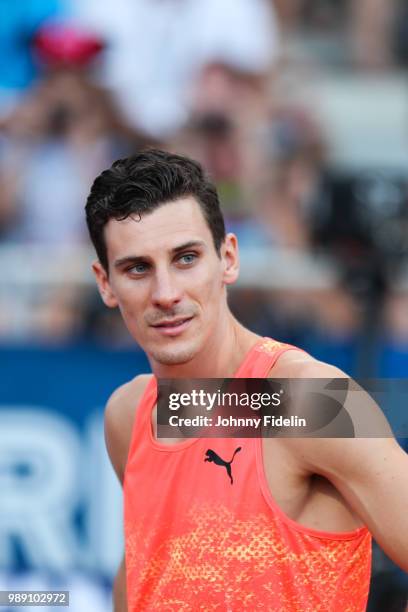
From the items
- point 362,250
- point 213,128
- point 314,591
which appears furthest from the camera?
point 213,128

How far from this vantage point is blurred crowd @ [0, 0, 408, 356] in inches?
242

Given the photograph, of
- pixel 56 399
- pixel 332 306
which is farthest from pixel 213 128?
pixel 56 399

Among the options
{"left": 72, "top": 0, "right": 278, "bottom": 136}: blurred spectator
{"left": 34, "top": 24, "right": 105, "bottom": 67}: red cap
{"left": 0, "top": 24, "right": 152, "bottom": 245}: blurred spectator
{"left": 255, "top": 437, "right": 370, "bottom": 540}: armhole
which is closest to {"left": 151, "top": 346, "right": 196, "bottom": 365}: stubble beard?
{"left": 255, "top": 437, "right": 370, "bottom": 540}: armhole

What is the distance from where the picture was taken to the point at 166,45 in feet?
22.7

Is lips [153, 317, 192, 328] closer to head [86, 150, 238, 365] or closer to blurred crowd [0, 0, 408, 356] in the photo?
head [86, 150, 238, 365]

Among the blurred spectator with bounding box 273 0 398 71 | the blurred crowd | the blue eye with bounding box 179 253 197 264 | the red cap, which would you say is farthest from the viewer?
the blurred spectator with bounding box 273 0 398 71

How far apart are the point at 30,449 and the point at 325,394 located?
11.5 feet

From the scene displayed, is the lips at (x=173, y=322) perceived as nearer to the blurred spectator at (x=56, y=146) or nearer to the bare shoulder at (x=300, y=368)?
the bare shoulder at (x=300, y=368)

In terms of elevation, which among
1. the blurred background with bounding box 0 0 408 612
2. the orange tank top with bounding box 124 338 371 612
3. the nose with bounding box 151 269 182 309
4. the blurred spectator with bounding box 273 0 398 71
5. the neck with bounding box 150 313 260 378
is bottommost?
the orange tank top with bounding box 124 338 371 612

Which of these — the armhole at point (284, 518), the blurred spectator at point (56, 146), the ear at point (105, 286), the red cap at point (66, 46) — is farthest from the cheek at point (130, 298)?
the red cap at point (66, 46)

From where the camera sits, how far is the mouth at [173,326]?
2.94 m

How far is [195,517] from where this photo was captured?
288 centimetres

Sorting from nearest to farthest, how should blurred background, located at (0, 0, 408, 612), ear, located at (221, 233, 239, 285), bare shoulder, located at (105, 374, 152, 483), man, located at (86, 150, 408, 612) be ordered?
man, located at (86, 150, 408, 612)
ear, located at (221, 233, 239, 285)
bare shoulder, located at (105, 374, 152, 483)
blurred background, located at (0, 0, 408, 612)

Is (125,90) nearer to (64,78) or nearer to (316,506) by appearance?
(64,78)
